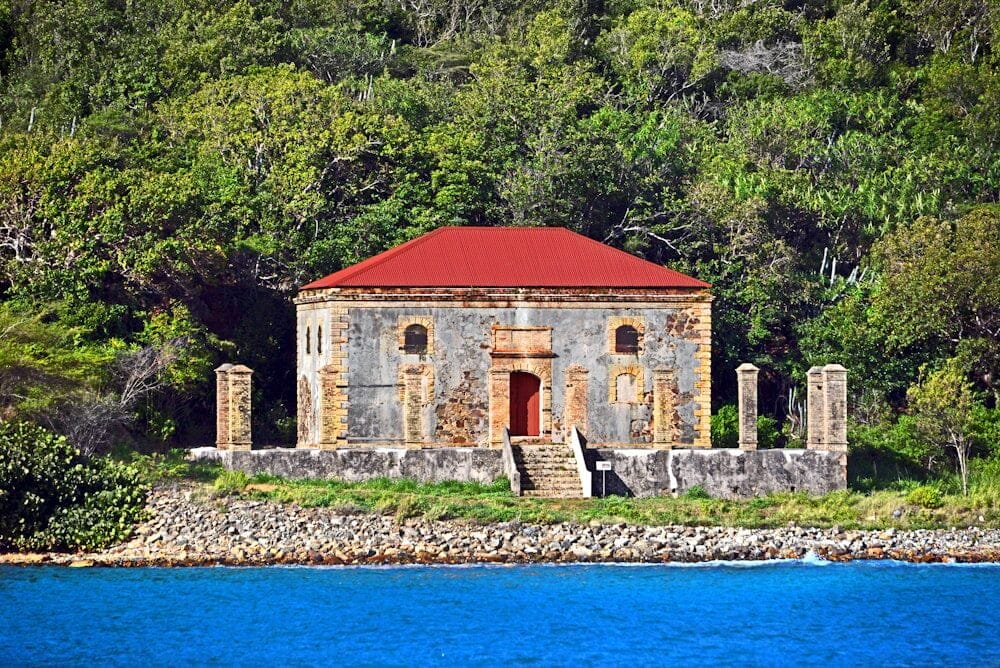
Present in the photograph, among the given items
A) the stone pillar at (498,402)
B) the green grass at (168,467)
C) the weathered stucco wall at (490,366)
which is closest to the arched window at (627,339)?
the weathered stucco wall at (490,366)

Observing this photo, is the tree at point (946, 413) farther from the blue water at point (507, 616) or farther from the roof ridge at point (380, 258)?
the roof ridge at point (380, 258)

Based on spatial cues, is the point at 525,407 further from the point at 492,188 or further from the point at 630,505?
the point at 492,188

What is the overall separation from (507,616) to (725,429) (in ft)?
56.2

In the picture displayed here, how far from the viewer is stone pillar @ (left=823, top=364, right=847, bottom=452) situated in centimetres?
4681

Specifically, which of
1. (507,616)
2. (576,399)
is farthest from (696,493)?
(507,616)

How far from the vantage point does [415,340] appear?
47.9m

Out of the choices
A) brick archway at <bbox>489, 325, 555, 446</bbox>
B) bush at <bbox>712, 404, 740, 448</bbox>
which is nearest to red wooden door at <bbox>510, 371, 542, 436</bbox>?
brick archway at <bbox>489, 325, 555, 446</bbox>

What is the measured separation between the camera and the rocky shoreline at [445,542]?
40094 millimetres

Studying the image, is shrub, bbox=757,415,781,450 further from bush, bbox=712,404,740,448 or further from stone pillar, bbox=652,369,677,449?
stone pillar, bbox=652,369,677,449

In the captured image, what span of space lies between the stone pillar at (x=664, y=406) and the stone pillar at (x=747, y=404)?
1.70m

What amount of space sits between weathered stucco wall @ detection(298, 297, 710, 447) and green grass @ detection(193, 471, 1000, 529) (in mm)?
2486

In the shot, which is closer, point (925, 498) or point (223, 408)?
point (925, 498)

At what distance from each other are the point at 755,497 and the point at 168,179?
18.7 meters

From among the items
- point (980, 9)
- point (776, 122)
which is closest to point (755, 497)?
point (776, 122)
